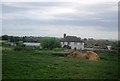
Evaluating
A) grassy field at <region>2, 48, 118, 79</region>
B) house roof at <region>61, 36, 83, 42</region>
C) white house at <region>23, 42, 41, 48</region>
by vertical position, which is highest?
house roof at <region>61, 36, 83, 42</region>

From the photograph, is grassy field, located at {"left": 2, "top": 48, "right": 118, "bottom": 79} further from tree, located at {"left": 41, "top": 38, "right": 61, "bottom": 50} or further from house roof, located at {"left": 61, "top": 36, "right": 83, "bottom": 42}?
house roof, located at {"left": 61, "top": 36, "right": 83, "bottom": 42}

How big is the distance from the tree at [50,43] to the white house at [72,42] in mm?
88

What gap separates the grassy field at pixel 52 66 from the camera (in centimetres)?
477

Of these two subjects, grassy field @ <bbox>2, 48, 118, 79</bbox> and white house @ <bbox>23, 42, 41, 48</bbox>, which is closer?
grassy field @ <bbox>2, 48, 118, 79</bbox>

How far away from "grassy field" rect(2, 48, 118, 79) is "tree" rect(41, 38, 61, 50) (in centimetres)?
11

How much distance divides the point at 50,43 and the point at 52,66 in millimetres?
389

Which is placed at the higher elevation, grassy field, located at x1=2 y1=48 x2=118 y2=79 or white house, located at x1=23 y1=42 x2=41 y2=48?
white house, located at x1=23 y1=42 x2=41 y2=48

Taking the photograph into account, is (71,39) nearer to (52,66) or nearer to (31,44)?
(52,66)

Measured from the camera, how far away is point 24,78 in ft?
15.4

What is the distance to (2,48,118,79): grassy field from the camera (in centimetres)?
477

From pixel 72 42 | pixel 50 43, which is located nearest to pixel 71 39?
pixel 72 42

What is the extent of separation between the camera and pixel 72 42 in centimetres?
495

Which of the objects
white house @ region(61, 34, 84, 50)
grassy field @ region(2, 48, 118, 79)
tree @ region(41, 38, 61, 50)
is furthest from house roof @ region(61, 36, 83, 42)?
grassy field @ region(2, 48, 118, 79)

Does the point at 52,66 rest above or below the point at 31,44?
below
